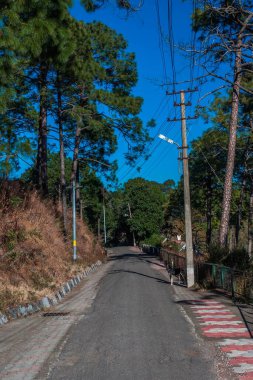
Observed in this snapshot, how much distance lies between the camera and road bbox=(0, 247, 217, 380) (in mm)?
7254

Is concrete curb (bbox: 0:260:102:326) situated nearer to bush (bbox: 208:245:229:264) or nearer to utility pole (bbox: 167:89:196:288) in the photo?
utility pole (bbox: 167:89:196:288)

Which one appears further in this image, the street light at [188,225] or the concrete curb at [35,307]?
the street light at [188,225]

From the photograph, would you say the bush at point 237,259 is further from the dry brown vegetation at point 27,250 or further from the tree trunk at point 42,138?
the tree trunk at point 42,138

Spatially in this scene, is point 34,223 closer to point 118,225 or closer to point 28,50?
point 28,50

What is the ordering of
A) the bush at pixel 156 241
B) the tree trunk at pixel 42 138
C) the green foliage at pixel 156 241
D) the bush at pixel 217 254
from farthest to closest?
the green foliage at pixel 156 241 → the bush at pixel 156 241 → the tree trunk at pixel 42 138 → the bush at pixel 217 254

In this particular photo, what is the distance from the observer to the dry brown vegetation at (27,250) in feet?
49.8

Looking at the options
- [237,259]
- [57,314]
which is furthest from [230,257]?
[57,314]

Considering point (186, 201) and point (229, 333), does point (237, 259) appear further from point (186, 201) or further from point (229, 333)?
point (229, 333)

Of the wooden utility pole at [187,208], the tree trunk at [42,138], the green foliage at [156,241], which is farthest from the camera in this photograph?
the green foliage at [156,241]

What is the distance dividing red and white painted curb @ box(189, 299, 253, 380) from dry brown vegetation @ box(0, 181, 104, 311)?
17.1ft


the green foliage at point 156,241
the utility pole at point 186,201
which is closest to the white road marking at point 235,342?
the utility pole at point 186,201

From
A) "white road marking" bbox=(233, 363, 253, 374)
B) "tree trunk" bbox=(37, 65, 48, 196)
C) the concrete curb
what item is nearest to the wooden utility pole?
the concrete curb

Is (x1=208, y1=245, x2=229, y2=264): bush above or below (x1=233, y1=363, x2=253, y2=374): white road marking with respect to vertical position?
above

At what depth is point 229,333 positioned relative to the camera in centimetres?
1035
